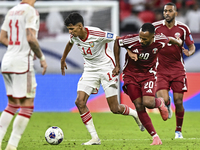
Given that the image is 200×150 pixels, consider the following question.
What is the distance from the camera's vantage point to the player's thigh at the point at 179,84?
7578 mm

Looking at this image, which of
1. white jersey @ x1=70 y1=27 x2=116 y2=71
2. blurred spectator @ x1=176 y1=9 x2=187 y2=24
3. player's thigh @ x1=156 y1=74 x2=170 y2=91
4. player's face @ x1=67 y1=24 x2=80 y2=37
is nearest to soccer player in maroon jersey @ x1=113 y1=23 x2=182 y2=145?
white jersey @ x1=70 y1=27 x2=116 y2=71

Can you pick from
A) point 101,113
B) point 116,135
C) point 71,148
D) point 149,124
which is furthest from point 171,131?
point 101,113

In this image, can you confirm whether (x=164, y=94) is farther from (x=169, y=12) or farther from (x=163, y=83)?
(x=169, y=12)

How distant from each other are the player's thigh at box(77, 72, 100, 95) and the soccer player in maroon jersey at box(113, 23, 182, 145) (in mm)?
398

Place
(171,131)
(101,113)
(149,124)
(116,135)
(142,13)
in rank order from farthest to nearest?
(142,13) < (101,113) < (171,131) < (116,135) < (149,124)

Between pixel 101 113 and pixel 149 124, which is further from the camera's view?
pixel 101 113

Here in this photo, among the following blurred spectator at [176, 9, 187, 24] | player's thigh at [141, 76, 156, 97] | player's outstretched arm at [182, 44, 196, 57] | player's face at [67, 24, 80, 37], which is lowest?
player's thigh at [141, 76, 156, 97]

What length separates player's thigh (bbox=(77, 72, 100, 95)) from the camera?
22.2 ft

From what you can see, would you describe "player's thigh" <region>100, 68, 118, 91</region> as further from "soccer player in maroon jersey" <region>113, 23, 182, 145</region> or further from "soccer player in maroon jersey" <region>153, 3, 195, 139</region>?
"soccer player in maroon jersey" <region>153, 3, 195, 139</region>

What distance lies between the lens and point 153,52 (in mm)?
6582

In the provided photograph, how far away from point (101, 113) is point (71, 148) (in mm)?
6119

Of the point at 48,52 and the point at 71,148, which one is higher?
the point at 48,52

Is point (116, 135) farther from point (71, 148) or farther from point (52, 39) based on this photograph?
point (52, 39)

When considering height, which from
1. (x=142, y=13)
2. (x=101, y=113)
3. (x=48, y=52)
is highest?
(x=142, y=13)
